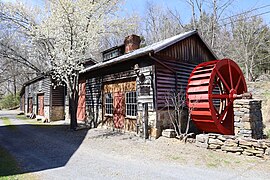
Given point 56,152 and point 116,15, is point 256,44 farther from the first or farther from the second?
point 56,152

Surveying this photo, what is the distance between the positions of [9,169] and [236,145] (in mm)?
6464

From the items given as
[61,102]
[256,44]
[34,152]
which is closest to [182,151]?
[34,152]

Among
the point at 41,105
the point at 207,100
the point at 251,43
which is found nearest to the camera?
the point at 207,100

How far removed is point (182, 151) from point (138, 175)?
8.42 feet

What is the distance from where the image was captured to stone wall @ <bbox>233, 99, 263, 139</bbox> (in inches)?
279

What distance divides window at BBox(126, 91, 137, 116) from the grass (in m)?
5.26

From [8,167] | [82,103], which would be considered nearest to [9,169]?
[8,167]

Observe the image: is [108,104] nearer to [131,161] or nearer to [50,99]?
[131,161]

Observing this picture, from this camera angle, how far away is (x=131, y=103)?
10.2 metres

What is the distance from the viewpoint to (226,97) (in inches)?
368

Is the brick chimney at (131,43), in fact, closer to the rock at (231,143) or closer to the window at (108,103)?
the window at (108,103)

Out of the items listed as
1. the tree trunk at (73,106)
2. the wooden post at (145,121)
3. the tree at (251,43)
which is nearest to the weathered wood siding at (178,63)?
the wooden post at (145,121)

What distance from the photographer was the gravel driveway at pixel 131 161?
489 centimetres

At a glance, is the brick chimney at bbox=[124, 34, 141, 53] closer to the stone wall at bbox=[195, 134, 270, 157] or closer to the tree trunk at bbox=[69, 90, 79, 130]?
the tree trunk at bbox=[69, 90, 79, 130]
